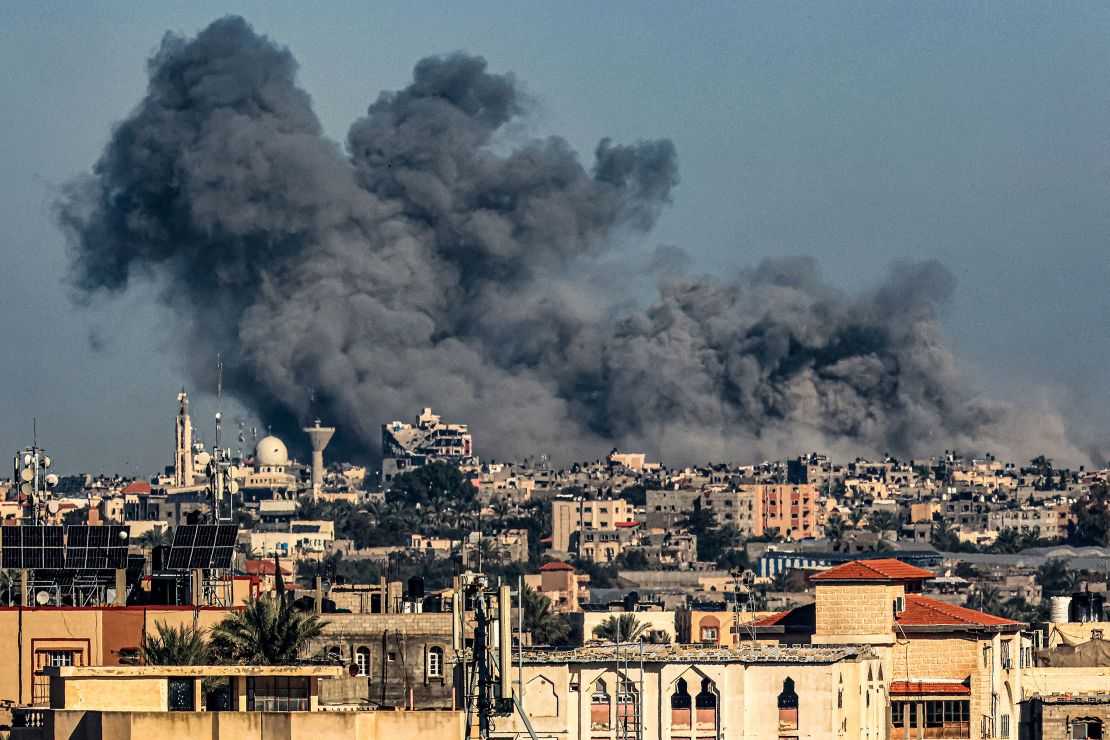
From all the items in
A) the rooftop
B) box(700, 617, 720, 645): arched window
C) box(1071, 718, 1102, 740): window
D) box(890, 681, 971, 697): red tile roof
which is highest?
box(700, 617, 720, 645): arched window

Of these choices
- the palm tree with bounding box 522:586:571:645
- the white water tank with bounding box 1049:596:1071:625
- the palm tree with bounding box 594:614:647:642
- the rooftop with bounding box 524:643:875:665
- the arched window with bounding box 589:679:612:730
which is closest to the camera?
the rooftop with bounding box 524:643:875:665

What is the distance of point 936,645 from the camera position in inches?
1674

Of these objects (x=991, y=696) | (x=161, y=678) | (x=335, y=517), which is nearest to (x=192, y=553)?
(x=991, y=696)

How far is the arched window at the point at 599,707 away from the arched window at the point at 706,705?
1.30m

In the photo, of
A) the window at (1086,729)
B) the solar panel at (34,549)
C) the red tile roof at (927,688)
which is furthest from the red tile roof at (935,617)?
the solar panel at (34,549)

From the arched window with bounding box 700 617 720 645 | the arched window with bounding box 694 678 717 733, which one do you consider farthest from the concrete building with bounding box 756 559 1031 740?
the arched window with bounding box 700 617 720 645

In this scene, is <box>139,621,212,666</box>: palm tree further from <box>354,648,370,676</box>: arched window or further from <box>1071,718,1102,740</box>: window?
<box>1071,718,1102,740</box>: window

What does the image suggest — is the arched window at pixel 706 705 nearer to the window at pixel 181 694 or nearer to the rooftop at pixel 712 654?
the rooftop at pixel 712 654

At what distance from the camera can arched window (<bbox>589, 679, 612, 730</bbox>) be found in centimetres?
3900

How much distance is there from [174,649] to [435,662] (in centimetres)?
565

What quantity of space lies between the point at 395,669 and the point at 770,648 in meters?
5.05

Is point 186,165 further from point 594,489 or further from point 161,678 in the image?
point 161,678

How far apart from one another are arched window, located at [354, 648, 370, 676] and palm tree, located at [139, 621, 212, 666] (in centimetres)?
350

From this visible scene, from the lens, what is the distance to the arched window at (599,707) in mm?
39000
